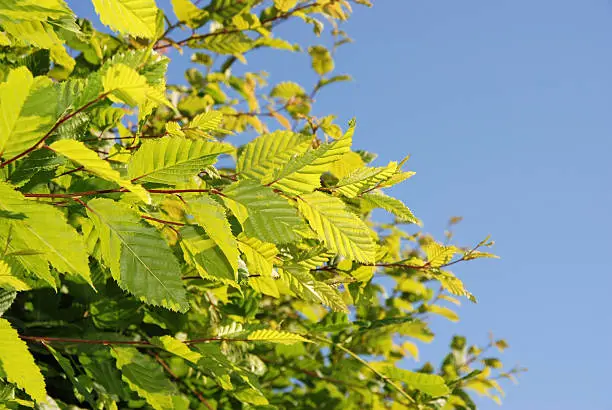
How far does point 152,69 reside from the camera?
1.30m

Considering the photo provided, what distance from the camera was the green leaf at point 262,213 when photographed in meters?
0.97

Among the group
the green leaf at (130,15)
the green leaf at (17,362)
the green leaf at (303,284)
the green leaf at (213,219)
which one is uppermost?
the green leaf at (130,15)

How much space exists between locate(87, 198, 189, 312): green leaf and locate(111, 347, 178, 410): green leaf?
48 centimetres

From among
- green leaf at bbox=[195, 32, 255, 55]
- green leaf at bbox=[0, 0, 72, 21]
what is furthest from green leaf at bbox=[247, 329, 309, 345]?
green leaf at bbox=[195, 32, 255, 55]

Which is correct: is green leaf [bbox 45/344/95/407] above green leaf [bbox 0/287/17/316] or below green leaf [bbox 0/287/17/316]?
below

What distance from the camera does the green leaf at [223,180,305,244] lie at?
0.97 meters

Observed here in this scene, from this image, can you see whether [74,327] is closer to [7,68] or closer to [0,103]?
[7,68]

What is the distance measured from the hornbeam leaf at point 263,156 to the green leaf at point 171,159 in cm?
13

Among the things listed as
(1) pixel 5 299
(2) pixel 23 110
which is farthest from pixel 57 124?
(1) pixel 5 299

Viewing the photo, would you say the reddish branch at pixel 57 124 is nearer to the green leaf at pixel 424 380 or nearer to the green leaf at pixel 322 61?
the green leaf at pixel 424 380

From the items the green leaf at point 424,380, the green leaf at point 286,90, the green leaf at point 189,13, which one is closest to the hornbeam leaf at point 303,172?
the green leaf at point 424,380

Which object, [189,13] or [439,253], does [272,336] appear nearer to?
[439,253]

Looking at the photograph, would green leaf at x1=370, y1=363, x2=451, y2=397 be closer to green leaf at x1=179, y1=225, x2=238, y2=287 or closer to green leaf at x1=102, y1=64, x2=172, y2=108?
green leaf at x1=179, y1=225, x2=238, y2=287

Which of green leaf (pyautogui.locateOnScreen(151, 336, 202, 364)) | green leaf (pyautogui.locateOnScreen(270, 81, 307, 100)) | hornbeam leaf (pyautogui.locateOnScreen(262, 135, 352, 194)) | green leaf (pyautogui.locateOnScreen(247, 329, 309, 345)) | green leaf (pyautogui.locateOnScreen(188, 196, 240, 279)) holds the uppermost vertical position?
green leaf (pyautogui.locateOnScreen(270, 81, 307, 100))
